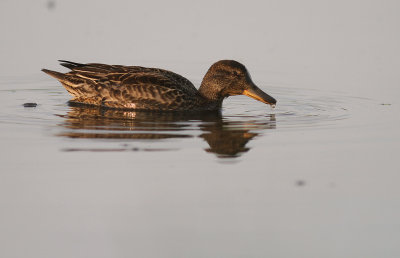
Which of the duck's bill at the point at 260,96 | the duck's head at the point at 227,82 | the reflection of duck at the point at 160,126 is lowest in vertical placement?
the reflection of duck at the point at 160,126

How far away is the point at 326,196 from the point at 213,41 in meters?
9.60

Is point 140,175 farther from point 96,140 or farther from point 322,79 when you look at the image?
point 322,79

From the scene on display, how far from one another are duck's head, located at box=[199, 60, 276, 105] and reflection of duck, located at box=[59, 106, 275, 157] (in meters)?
0.55

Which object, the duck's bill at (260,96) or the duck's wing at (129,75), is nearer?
the duck's bill at (260,96)

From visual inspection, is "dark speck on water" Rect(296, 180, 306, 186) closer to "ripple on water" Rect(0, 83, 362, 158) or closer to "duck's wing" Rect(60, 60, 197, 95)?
"ripple on water" Rect(0, 83, 362, 158)

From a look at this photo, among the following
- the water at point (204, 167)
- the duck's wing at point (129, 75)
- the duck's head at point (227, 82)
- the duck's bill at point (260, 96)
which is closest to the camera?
the water at point (204, 167)

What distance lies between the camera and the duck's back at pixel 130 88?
12227 millimetres

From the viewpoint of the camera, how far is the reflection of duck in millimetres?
9656

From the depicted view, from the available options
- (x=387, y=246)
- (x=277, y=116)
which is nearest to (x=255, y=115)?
(x=277, y=116)

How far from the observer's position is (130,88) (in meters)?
12.3

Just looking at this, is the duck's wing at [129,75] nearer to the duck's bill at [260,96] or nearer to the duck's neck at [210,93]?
the duck's neck at [210,93]

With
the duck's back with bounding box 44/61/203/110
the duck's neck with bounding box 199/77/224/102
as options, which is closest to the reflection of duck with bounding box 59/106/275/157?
the duck's back with bounding box 44/61/203/110

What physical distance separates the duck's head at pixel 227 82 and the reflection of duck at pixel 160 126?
553 millimetres

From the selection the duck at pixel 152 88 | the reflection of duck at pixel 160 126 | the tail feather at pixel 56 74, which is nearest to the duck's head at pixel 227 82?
the duck at pixel 152 88
